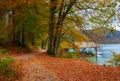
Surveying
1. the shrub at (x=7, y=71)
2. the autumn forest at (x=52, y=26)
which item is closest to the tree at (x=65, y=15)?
the autumn forest at (x=52, y=26)

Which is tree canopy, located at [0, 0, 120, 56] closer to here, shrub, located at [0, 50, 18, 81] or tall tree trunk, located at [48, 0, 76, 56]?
tall tree trunk, located at [48, 0, 76, 56]

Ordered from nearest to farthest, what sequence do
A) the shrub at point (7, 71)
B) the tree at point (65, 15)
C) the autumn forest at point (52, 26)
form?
the shrub at point (7, 71) → the autumn forest at point (52, 26) → the tree at point (65, 15)

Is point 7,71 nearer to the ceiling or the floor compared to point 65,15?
nearer to the floor

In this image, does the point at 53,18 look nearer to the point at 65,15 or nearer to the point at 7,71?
the point at 65,15

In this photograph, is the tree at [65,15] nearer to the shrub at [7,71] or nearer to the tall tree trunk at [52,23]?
the tall tree trunk at [52,23]

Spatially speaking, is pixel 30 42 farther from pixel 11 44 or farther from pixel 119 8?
pixel 119 8

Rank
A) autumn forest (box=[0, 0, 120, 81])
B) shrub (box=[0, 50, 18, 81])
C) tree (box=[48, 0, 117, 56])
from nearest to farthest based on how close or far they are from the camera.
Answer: shrub (box=[0, 50, 18, 81]) → autumn forest (box=[0, 0, 120, 81]) → tree (box=[48, 0, 117, 56])

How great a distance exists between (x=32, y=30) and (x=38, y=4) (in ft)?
25.7

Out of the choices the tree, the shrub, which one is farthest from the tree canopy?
the shrub

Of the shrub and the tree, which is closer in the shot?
the shrub

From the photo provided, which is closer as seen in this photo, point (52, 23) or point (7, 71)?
point (7, 71)

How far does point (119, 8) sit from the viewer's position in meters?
12.0

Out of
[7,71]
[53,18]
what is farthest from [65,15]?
[7,71]

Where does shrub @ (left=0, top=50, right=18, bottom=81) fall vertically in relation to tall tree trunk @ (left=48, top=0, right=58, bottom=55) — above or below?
below
